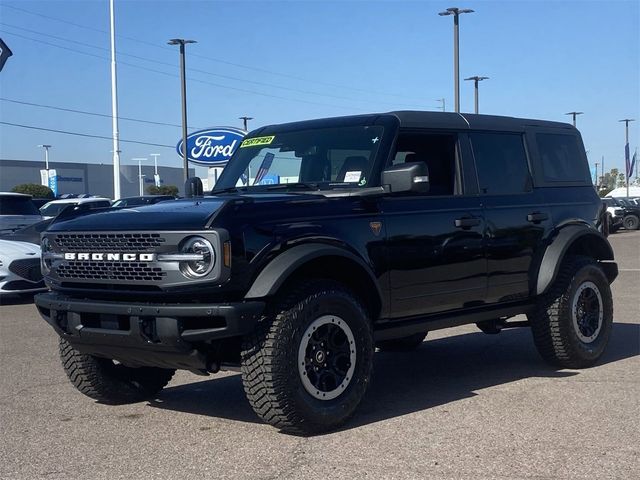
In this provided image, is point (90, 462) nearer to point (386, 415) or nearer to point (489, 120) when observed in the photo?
point (386, 415)

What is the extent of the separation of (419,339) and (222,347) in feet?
10.8

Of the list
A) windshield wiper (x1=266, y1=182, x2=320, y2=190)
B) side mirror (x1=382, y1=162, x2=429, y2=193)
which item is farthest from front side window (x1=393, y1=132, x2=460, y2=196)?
windshield wiper (x1=266, y1=182, x2=320, y2=190)

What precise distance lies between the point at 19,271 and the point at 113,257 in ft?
26.3

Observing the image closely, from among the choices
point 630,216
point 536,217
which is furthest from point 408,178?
point 630,216

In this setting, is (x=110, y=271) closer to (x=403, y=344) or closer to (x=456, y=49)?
(x=403, y=344)

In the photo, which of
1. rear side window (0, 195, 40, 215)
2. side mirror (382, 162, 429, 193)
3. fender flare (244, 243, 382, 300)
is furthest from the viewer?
rear side window (0, 195, 40, 215)

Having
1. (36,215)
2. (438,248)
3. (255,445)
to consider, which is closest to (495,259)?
(438,248)

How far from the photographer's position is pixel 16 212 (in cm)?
1714

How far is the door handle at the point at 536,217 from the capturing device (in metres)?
6.77

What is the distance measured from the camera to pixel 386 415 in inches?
221

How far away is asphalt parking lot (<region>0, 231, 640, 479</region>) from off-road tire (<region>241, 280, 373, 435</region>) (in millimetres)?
133

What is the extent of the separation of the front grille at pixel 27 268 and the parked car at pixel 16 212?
164 inches

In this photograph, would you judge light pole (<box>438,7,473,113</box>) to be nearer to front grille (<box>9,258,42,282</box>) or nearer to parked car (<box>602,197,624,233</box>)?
parked car (<box>602,197,624,233</box>)

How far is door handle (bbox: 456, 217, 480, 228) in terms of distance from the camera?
6145mm
